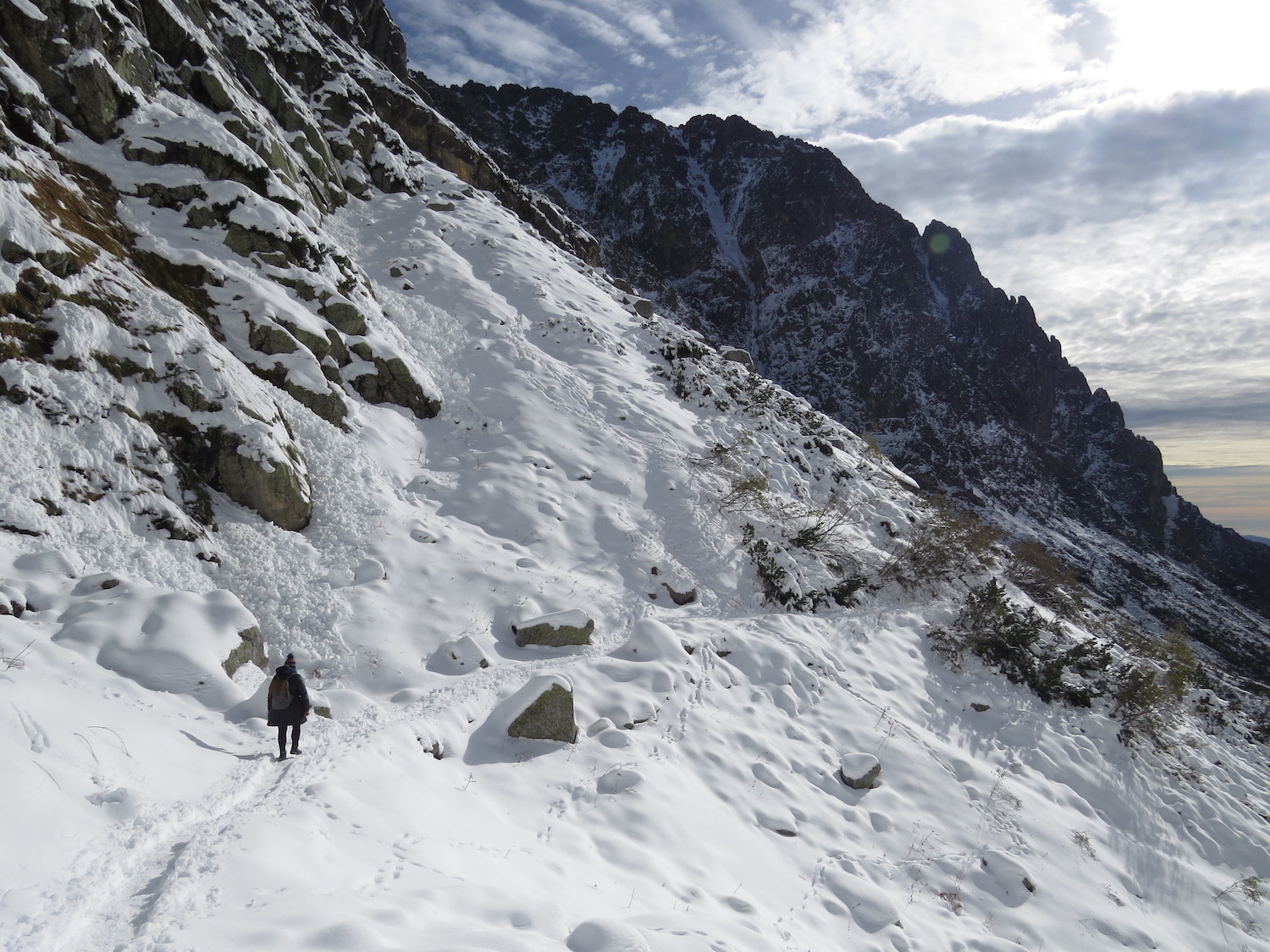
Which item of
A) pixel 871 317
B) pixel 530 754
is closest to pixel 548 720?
pixel 530 754

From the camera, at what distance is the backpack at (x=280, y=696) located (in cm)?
595

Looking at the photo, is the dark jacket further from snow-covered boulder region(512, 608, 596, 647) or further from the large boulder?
snow-covered boulder region(512, 608, 596, 647)

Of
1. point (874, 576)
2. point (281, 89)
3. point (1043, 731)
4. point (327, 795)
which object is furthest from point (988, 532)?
point (281, 89)

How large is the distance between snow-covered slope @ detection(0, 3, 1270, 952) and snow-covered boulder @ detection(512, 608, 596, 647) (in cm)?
25

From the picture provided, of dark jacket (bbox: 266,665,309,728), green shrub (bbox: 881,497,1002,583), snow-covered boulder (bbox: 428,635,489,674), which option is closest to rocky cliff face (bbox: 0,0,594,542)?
snow-covered boulder (bbox: 428,635,489,674)

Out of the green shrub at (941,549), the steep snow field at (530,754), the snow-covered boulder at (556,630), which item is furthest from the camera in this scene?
the green shrub at (941,549)

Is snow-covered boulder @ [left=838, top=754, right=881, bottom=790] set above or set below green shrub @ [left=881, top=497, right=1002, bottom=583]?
below

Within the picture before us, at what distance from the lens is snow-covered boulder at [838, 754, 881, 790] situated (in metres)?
8.41

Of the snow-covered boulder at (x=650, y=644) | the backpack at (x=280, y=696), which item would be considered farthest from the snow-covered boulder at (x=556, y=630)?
the backpack at (x=280, y=696)

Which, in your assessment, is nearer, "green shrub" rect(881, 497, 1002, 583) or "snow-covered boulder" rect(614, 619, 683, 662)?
"snow-covered boulder" rect(614, 619, 683, 662)

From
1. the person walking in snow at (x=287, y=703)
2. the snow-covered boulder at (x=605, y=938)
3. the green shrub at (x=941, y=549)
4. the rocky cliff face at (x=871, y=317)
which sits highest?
the rocky cliff face at (x=871, y=317)

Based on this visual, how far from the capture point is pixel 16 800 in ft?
12.0

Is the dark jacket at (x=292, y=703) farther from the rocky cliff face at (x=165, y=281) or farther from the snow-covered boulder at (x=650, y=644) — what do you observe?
the snow-covered boulder at (x=650, y=644)

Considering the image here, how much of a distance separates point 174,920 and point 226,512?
720cm
